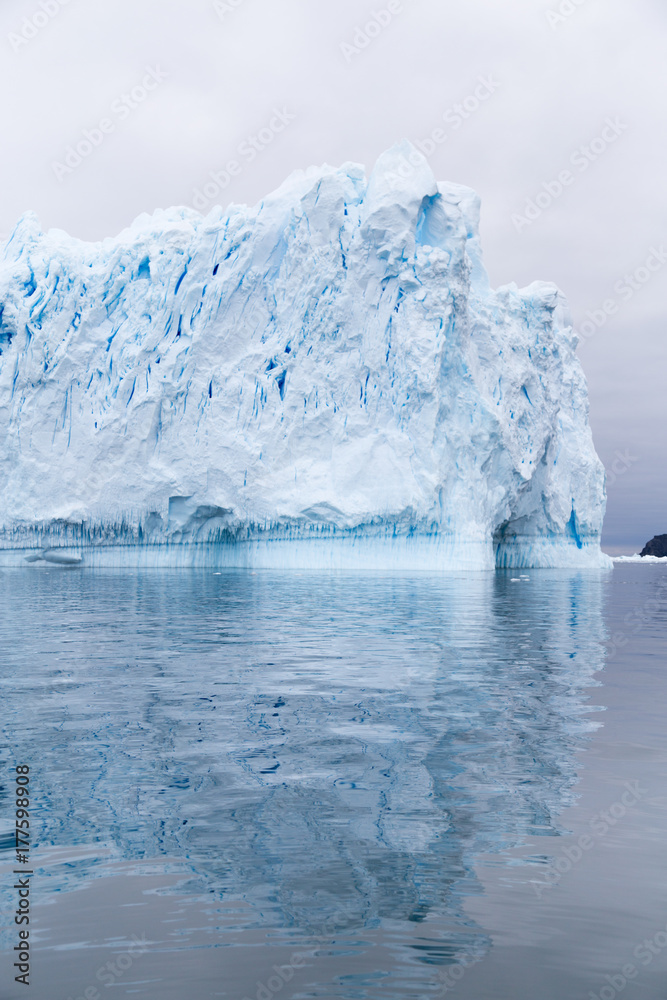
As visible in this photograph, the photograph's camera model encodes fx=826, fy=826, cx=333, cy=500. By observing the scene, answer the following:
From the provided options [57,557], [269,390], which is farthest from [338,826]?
[57,557]

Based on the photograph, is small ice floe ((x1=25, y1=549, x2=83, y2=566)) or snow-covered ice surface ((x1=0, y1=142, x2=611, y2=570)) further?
small ice floe ((x1=25, y1=549, x2=83, y2=566))

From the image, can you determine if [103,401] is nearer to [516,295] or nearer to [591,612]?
[516,295]

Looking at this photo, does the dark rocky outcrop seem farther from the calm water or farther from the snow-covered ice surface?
the calm water

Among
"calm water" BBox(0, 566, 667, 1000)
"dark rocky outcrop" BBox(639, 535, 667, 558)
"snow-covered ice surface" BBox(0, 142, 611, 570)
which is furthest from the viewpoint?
"dark rocky outcrop" BBox(639, 535, 667, 558)

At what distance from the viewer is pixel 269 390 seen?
22.2 meters

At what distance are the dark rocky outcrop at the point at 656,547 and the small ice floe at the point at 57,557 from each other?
54.6 meters

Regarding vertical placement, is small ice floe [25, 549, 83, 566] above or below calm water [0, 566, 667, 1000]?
above

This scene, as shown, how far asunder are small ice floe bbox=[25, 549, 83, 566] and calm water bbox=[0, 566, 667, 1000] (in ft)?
54.6

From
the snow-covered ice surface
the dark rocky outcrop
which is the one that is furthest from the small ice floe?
the dark rocky outcrop

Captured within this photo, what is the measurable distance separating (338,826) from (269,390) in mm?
19696

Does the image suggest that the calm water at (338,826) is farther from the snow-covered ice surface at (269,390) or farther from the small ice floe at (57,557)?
the small ice floe at (57,557)

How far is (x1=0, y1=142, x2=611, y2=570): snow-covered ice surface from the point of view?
2159 centimetres

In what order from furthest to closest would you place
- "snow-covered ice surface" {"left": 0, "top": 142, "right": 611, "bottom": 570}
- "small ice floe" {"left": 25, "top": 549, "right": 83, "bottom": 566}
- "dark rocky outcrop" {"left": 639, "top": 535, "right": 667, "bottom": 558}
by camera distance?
"dark rocky outcrop" {"left": 639, "top": 535, "right": 667, "bottom": 558}, "small ice floe" {"left": 25, "top": 549, "right": 83, "bottom": 566}, "snow-covered ice surface" {"left": 0, "top": 142, "right": 611, "bottom": 570}

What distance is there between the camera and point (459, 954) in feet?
7.16
